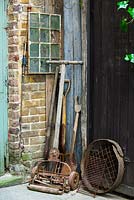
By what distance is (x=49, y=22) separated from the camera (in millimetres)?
5465

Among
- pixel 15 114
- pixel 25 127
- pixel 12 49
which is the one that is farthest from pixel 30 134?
pixel 12 49

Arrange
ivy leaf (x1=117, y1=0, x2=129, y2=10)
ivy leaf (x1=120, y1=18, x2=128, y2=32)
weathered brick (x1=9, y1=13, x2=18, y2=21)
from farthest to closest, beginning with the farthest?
weathered brick (x1=9, y1=13, x2=18, y2=21)
ivy leaf (x1=120, y1=18, x2=128, y2=32)
ivy leaf (x1=117, y1=0, x2=129, y2=10)

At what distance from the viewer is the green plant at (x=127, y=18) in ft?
14.8

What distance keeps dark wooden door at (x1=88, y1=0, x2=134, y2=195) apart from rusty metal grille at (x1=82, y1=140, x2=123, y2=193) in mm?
130

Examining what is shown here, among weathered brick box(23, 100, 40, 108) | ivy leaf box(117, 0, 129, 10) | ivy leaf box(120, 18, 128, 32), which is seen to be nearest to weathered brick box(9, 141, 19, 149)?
weathered brick box(23, 100, 40, 108)

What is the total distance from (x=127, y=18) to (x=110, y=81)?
75 centimetres

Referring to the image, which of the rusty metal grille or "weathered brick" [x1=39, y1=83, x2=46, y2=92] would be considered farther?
"weathered brick" [x1=39, y1=83, x2=46, y2=92]

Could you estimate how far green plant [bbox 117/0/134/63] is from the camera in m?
4.50

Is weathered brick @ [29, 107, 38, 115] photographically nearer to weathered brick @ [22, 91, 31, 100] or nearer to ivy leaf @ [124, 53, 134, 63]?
weathered brick @ [22, 91, 31, 100]

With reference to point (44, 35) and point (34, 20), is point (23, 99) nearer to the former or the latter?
point (44, 35)

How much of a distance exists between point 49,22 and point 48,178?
192 cm

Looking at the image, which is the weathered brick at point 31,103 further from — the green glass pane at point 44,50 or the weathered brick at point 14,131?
the green glass pane at point 44,50

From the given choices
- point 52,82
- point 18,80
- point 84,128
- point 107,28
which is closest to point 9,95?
point 18,80

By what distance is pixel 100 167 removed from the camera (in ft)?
16.9
